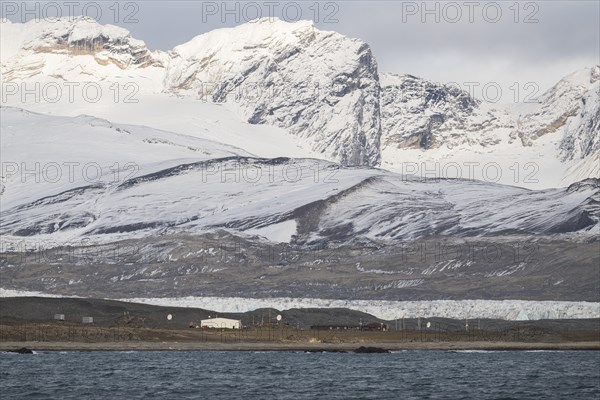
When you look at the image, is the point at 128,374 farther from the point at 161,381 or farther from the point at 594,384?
the point at 594,384

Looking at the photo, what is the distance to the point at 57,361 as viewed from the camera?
169500mm

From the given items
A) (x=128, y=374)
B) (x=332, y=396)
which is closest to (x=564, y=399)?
(x=332, y=396)

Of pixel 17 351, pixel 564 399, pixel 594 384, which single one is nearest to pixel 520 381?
pixel 594 384

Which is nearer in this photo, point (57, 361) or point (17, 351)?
point (57, 361)

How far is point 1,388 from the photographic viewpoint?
448 ft

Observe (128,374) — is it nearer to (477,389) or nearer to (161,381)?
(161,381)

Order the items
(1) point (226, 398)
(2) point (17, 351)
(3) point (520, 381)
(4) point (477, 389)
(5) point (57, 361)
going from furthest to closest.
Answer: (2) point (17, 351), (5) point (57, 361), (3) point (520, 381), (4) point (477, 389), (1) point (226, 398)

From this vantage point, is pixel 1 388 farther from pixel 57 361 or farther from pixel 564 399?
pixel 564 399

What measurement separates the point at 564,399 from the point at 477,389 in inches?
399

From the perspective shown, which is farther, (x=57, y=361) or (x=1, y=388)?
(x=57, y=361)

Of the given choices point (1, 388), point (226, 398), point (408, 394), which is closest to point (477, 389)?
point (408, 394)

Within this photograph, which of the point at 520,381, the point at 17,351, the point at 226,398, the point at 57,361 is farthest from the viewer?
the point at 17,351

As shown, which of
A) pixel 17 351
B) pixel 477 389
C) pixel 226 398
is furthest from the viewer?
pixel 17 351

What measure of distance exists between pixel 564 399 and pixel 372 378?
2457 centimetres
